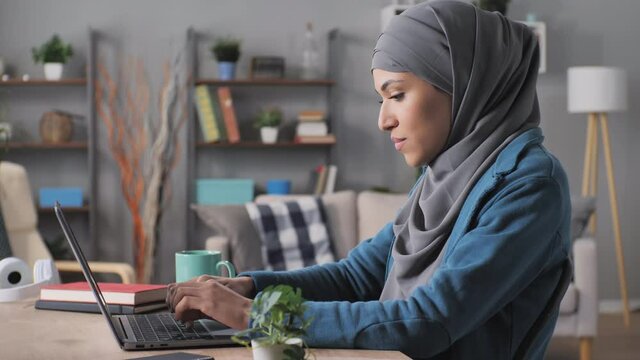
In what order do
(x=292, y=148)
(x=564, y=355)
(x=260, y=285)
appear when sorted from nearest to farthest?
(x=260, y=285), (x=564, y=355), (x=292, y=148)

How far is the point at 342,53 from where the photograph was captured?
5.87 m

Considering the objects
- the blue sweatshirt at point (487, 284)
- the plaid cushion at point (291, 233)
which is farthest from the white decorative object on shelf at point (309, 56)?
the blue sweatshirt at point (487, 284)

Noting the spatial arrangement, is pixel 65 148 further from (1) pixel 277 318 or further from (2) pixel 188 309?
(1) pixel 277 318

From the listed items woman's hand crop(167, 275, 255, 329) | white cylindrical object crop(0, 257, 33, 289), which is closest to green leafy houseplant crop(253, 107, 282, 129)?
white cylindrical object crop(0, 257, 33, 289)

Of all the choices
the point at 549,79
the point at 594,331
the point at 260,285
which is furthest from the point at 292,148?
the point at 260,285

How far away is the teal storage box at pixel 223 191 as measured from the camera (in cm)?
555

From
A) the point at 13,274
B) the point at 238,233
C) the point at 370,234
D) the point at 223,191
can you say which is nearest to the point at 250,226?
the point at 238,233

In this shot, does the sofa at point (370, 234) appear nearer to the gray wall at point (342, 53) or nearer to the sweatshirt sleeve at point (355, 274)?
the gray wall at point (342, 53)

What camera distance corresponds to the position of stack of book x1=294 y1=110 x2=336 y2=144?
559 centimetres

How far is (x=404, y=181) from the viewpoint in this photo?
6000 mm

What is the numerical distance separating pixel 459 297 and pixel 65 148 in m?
4.53

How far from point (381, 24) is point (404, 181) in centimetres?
99

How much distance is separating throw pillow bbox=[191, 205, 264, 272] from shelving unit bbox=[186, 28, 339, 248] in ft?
2.91

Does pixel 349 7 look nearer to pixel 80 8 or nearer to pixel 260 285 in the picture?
pixel 80 8
